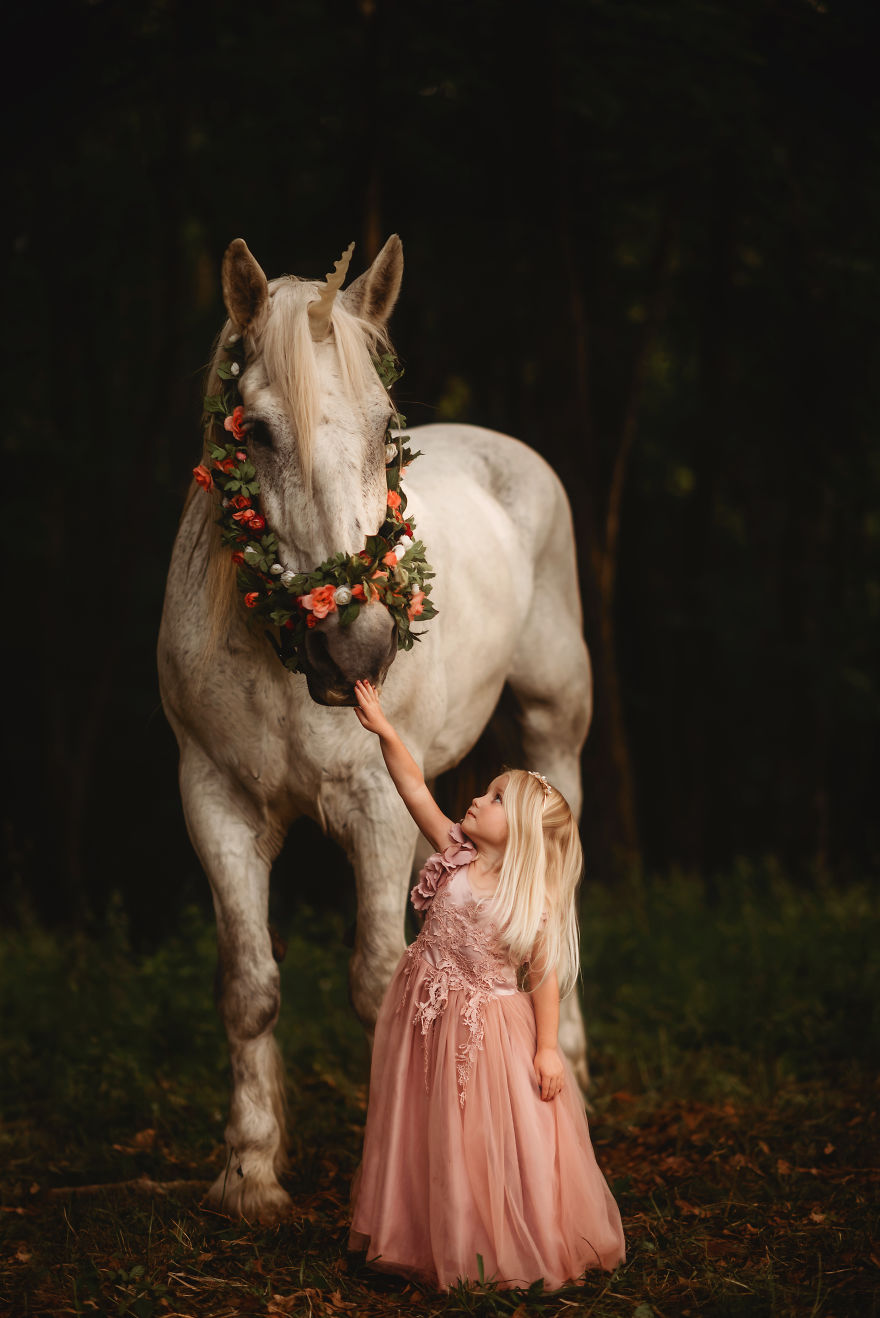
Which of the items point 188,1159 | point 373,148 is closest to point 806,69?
point 373,148

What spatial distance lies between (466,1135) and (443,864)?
2.33 ft

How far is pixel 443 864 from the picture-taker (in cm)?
352

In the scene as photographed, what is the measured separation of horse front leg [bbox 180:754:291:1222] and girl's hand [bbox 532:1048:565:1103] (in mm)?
958

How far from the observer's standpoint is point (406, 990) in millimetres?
3570

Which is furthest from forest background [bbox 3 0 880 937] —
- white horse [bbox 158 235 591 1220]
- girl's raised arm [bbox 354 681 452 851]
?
girl's raised arm [bbox 354 681 452 851]

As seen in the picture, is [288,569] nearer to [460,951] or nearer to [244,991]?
[460,951]

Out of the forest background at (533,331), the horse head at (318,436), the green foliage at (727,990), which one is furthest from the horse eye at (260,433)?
the green foliage at (727,990)

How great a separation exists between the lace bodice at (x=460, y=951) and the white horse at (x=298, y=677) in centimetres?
47

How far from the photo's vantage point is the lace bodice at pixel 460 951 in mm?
3443

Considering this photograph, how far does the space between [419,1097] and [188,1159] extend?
158 centimetres

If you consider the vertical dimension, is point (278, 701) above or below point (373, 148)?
below

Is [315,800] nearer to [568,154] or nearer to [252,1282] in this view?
[252,1282]

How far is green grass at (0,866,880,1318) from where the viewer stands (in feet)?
11.3

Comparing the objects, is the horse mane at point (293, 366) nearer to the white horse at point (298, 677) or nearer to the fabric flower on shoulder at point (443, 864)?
the white horse at point (298, 677)
